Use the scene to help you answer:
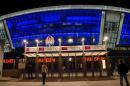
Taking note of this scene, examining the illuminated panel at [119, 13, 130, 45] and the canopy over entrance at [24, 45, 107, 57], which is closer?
the canopy over entrance at [24, 45, 107, 57]

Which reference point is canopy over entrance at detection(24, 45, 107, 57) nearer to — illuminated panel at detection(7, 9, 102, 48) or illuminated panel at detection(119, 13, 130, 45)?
illuminated panel at detection(7, 9, 102, 48)

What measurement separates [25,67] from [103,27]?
3404cm

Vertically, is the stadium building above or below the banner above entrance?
above

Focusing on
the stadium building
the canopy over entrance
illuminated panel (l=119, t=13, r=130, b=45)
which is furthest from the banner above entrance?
illuminated panel (l=119, t=13, r=130, b=45)

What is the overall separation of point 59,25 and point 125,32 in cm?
1675

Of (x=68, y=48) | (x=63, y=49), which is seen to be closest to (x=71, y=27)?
(x=63, y=49)

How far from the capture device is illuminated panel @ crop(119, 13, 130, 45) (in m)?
59.4

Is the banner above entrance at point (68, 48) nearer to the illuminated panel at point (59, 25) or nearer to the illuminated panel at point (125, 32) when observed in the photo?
the illuminated panel at point (59, 25)

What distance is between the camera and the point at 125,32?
60.6 meters

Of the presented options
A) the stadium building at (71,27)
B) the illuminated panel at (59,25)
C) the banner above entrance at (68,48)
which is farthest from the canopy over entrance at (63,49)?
the illuminated panel at (59,25)

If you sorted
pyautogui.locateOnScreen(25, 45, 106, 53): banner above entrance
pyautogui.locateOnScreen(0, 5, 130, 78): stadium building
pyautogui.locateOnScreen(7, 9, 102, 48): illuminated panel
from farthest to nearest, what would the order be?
1. pyautogui.locateOnScreen(7, 9, 102, 48): illuminated panel
2. pyautogui.locateOnScreen(0, 5, 130, 78): stadium building
3. pyautogui.locateOnScreen(25, 45, 106, 53): banner above entrance

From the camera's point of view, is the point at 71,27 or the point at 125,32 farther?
the point at 125,32

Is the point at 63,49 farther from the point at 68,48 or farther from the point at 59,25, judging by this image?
the point at 59,25

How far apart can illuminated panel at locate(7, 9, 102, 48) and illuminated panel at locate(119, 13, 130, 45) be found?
620cm
